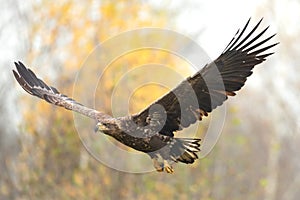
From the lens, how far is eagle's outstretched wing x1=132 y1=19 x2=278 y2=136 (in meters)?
7.60

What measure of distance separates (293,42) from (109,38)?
10899mm

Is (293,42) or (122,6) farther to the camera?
(293,42)

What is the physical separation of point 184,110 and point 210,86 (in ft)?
1.20

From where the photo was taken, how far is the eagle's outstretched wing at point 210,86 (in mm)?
7598

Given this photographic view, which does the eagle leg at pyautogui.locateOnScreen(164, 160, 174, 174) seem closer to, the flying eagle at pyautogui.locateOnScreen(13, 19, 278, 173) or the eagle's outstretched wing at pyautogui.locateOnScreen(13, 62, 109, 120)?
the flying eagle at pyautogui.locateOnScreen(13, 19, 278, 173)

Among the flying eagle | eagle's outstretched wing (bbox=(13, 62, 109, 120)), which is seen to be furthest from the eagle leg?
eagle's outstretched wing (bbox=(13, 62, 109, 120))

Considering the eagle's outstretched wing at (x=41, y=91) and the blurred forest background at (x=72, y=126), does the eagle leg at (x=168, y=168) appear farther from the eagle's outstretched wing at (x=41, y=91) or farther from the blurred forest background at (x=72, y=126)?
the blurred forest background at (x=72, y=126)

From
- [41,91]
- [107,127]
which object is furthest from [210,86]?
[41,91]

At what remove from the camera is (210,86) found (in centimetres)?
777

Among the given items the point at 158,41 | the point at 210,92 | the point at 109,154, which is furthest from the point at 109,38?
the point at 210,92

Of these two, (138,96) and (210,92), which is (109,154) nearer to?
(138,96)

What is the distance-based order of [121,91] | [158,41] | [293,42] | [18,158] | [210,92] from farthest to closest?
[293,42] → [158,41] → [18,158] → [121,91] → [210,92]

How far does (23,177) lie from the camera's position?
14.9 m

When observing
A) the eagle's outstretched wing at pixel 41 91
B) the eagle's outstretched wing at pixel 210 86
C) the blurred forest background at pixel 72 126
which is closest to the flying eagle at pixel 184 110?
the eagle's outstretched wing at pixel 210 86
